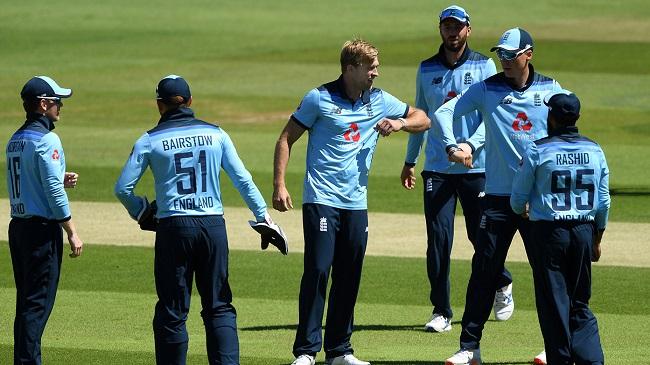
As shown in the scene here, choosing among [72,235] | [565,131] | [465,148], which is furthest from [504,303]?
[72,235]

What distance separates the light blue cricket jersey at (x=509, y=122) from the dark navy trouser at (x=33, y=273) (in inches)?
112

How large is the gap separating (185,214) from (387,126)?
1.82 m

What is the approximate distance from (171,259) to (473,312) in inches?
87.8

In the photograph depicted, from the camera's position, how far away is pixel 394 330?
472 inches

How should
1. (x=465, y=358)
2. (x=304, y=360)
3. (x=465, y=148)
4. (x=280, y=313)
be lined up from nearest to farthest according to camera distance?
(x=465, y=358), (x=304, y=360), (x=465, y=148), (x=280, y=313)

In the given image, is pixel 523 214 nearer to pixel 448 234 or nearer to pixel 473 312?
pixel 473 312

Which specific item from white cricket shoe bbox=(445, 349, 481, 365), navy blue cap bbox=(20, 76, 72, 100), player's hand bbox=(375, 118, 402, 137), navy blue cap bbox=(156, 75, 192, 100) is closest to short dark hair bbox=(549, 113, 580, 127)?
player's hand bbox=(375, 118, 402, 137)

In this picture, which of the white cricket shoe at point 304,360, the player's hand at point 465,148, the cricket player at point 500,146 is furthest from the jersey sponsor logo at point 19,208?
the player's hand at point 465,148

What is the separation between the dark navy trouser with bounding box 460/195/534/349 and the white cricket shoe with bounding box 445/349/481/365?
89 millimetres

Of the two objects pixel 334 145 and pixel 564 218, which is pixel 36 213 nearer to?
pixel 334 145

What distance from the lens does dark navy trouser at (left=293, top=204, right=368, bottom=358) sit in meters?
10.5

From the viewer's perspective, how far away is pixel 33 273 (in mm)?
9945

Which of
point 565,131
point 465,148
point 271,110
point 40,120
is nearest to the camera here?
point 565,131

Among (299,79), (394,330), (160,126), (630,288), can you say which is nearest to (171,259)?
(160,126)
